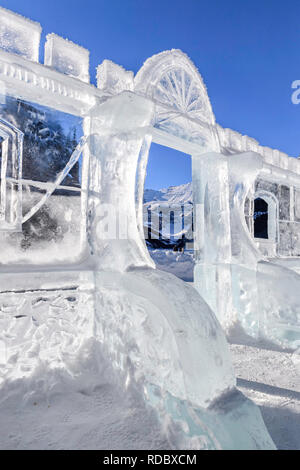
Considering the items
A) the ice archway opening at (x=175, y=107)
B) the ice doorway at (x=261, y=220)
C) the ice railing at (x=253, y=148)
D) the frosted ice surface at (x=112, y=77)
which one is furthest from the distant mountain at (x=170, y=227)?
the frosted ice surface at (x=112, y=77)

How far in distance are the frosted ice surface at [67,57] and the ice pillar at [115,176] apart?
419 millimetres

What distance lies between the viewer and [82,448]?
1.66 meters

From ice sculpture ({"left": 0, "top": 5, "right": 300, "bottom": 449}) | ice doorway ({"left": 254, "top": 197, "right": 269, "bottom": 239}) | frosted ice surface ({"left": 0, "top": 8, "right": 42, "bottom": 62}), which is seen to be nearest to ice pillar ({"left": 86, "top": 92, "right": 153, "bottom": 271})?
ice sculpture ({"left": 0, "top": 5, "right": 300, "bottom": 449})

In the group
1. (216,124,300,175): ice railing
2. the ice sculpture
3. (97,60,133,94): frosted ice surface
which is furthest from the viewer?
(216,124,300,175): ice railing

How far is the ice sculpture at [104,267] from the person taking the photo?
179 centimetres

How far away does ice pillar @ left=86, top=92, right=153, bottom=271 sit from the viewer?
2546 mm

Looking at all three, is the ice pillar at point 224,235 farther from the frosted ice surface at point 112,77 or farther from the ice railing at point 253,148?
the frosted ice surface at point 112,77

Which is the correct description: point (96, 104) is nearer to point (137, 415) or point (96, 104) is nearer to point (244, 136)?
point (137, 415)

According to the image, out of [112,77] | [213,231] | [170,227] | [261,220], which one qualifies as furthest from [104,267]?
[261,220]

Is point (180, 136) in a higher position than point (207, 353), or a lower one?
higher

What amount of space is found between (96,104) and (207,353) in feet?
7.87

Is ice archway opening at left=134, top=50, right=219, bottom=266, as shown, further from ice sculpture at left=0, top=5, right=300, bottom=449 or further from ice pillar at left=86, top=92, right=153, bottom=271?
ice pillar at left=86, top=92, right=153, bottom=271

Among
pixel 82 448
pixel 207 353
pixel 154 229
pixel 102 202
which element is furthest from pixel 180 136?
pixel 154 229

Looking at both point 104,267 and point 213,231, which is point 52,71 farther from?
point 213,231
